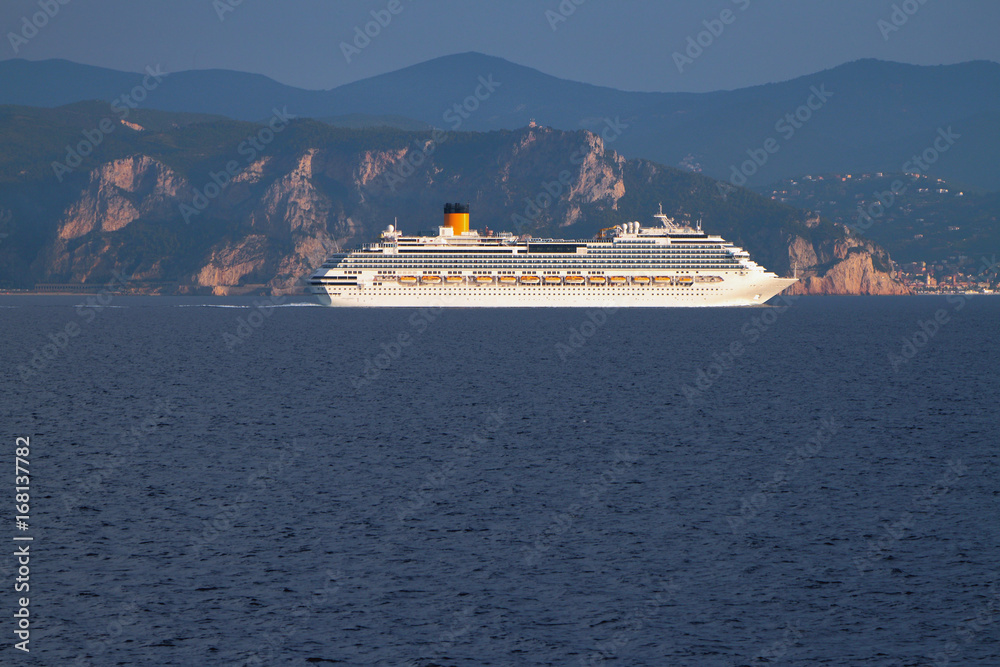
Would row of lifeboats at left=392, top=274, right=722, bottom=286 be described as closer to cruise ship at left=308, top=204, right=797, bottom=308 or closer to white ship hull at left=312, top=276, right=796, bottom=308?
cruise ship at left=308, top=204, right=797, bottom=308

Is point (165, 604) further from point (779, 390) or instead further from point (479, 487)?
point (779, 390)

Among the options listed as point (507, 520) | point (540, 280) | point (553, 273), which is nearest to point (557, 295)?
point (553, 273)

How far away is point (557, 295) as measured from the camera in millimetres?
185500

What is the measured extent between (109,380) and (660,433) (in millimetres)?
42419

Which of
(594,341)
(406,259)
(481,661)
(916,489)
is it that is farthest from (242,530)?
(406,259)

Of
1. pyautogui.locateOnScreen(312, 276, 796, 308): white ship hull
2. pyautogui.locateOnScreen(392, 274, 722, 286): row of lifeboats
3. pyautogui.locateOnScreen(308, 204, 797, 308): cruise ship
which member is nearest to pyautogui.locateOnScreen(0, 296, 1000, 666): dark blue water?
pyautogui.locateOnScreen(308, 204, 797, 308): cruise ship

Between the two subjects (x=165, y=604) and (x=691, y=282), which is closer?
(x=165, y=604)

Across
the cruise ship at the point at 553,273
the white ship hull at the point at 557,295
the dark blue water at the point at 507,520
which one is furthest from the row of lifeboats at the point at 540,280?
the dark blue water at the point at 507,520

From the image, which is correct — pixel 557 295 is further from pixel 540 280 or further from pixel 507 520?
pixel 507 520

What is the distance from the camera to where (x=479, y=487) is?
3862cm

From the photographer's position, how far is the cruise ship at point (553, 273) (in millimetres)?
183000

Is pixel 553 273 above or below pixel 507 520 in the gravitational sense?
above

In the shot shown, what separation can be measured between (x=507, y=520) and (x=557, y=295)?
15258cm

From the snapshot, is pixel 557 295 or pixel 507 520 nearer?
pixel 507 520
